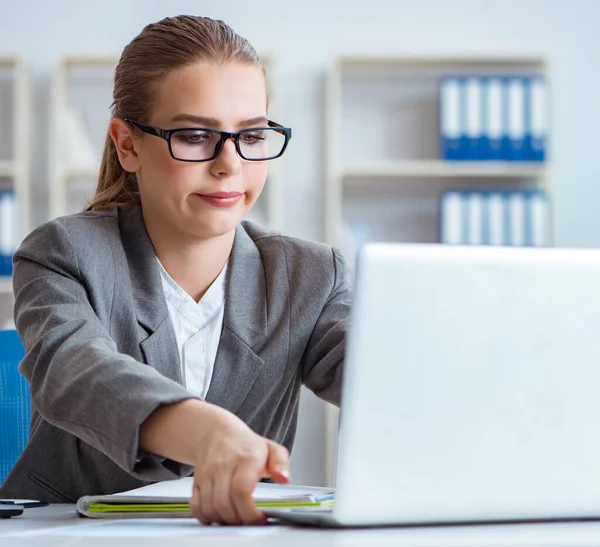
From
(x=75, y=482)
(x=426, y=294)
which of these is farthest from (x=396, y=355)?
(x=75, y=482)

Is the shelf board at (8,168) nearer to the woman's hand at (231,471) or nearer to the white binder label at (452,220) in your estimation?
the white binder label at (452,220)

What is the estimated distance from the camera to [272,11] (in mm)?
3922

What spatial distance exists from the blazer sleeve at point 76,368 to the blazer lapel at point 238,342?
0.76 ft

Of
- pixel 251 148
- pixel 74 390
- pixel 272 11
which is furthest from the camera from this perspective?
pixel 272 11

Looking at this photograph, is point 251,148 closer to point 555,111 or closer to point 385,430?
point 385,430

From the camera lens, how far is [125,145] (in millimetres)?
1399

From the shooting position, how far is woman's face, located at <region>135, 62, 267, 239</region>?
1266mm

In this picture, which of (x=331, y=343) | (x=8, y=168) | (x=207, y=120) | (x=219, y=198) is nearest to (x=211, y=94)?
(x=207, y=120)

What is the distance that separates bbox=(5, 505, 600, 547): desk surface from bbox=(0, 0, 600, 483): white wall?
10.4 ft

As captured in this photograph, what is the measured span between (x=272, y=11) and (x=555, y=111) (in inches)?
51.3

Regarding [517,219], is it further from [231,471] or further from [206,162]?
[231,471]

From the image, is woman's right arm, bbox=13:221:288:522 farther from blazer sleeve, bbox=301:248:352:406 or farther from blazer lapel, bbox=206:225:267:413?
blazer sleeve, bbox=301:248:352:406

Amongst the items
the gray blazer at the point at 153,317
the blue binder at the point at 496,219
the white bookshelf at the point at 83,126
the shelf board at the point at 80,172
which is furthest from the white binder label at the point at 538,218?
the gray blazer at the point at 153,317

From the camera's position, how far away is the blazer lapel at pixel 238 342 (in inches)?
52.8
